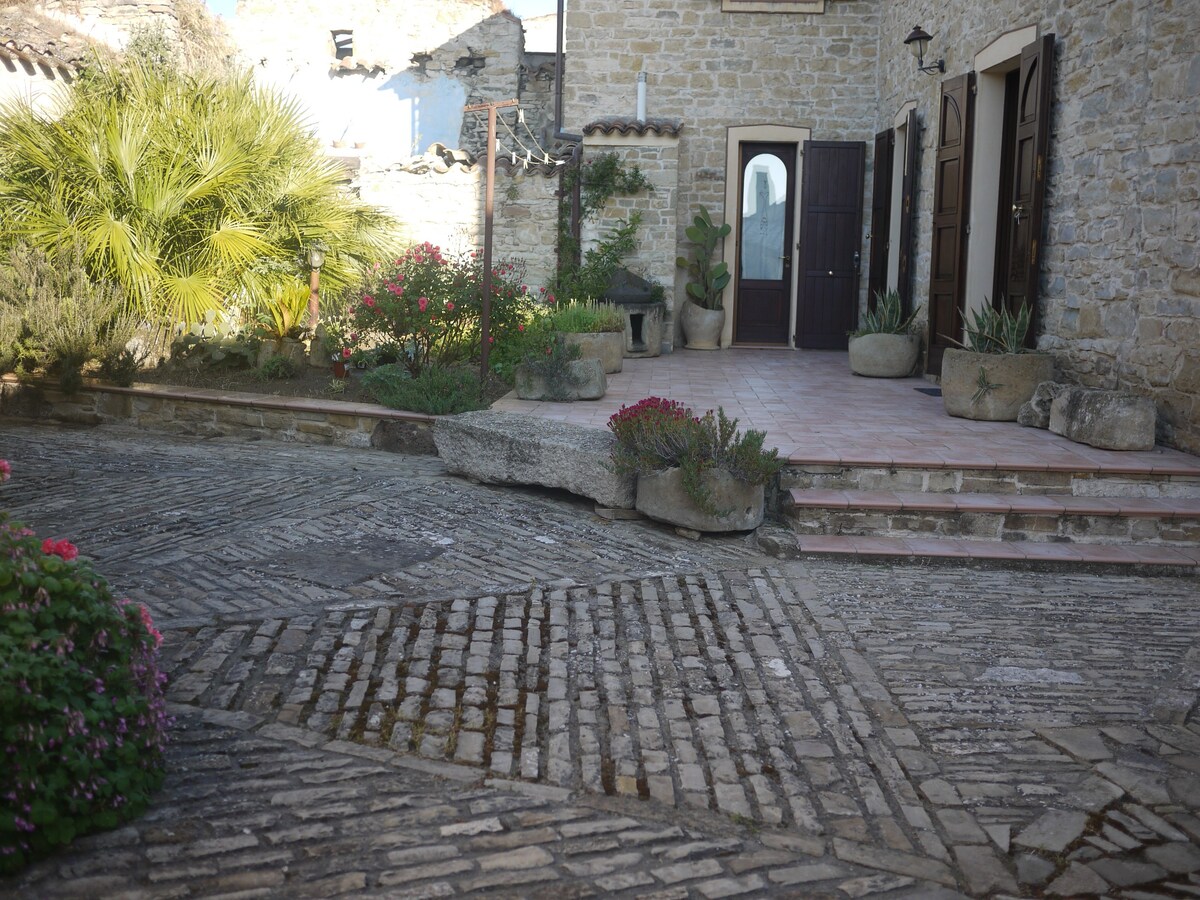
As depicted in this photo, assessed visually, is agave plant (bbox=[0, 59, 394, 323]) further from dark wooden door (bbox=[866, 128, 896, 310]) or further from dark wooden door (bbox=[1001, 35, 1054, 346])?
dark wooden door (bbox=[1001, 35, 1054, 346])

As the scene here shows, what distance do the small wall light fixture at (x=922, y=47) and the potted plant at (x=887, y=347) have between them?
6.74 feet

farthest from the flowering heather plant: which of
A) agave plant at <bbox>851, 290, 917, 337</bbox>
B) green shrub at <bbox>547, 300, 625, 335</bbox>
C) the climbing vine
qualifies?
the climbing vine

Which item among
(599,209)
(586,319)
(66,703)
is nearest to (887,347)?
(586,319)

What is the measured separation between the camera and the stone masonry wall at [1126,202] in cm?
671

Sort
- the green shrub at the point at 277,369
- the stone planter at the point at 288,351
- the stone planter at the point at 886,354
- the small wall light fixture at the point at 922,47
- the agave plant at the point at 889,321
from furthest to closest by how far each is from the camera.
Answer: the agave plant at the point at 889,321
the stone planter at the point at 886,354
the small wall light fixture at the point at 922,47
the stone planter at the point at 288,351
the green shrub at the point at 277,369

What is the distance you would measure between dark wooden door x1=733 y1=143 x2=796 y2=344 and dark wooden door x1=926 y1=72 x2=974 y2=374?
341 cm

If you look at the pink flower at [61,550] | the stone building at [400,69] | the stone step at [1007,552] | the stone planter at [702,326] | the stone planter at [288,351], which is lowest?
the stone step at [1007,552]

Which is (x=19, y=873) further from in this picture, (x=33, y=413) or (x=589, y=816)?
(x=33, y=413)

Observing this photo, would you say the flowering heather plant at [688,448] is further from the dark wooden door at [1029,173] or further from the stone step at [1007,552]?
the dark wooden door at [1029,173]

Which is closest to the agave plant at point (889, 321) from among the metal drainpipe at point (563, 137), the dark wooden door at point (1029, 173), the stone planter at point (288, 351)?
the dark wooden door at point (1029, 173)

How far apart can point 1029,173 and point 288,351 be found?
627 cm

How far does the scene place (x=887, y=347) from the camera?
10.7m

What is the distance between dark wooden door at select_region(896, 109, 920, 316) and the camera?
11188 millimetres

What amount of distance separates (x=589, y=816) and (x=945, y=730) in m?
1.30
